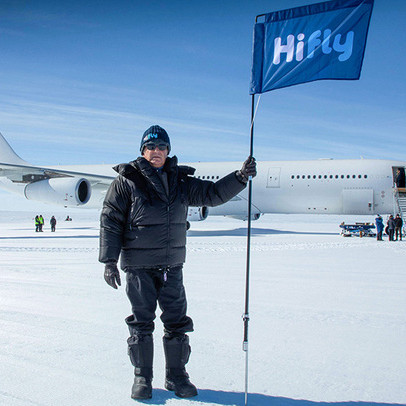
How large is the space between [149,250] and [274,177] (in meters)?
17.9

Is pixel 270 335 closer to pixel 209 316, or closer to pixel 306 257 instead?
pixel 209 316

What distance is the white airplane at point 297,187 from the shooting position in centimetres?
1847

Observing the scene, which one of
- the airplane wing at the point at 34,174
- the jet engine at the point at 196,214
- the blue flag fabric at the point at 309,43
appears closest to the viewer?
the blue flag fabric at the point at 309,43

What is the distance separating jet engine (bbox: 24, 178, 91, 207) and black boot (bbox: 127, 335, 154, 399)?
16116mm

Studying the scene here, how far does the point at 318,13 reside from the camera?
12.4 ft

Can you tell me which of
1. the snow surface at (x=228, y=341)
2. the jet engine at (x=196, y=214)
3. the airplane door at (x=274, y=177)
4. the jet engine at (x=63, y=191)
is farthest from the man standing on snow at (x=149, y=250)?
the airplane door at (x=274, y=177)

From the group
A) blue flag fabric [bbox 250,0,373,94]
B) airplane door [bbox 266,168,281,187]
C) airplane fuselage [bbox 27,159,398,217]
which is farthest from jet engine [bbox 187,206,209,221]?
blue flag fabric [bbox 250,0,373,94]

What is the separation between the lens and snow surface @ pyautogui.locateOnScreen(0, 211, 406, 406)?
8.81 ft

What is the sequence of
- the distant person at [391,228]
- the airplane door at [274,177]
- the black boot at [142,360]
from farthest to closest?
the airplane door at [274,177] → the distant person at [391,228] → the black boot at [142,360]

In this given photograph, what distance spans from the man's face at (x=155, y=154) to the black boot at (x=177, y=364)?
50.1 inches

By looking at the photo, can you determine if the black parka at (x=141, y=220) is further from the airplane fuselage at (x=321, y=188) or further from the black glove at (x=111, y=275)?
the airplane fuselage at (x=321, y=188)

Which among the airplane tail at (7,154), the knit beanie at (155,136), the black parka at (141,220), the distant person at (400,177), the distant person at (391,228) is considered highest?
the airplane tail at (7,154)

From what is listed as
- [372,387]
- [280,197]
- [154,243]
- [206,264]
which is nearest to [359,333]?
[372,387]

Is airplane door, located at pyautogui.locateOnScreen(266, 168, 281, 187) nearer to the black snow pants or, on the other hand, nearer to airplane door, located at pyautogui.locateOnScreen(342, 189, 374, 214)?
airplane door, located at pyautogui.locateOnScreen(342, 189, 374, 214)
